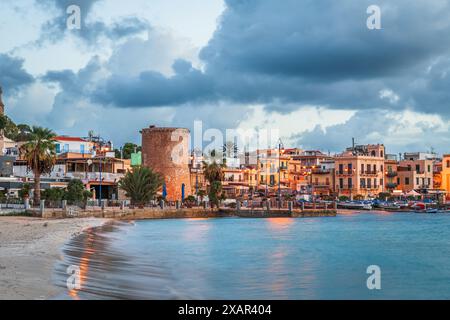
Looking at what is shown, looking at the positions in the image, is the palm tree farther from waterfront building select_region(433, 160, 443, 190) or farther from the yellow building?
waterfront building select_region(433, 160, 443, 190)

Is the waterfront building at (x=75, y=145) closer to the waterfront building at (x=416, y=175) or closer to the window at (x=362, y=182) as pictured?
the window at (x=362, y=182)

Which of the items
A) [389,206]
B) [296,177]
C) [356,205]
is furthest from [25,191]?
[296,177]

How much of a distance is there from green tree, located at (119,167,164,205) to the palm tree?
14.6 m

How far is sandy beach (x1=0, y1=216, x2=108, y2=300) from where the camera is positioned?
1512 centimetres

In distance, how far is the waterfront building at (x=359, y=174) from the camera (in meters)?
108

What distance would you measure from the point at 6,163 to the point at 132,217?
14.4 m

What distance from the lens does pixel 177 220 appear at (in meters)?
65.6

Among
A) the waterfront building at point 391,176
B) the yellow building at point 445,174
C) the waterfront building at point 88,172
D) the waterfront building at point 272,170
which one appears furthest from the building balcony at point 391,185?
the waterfront building at point 88,172

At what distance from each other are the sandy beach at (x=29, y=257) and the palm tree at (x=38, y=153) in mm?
11488

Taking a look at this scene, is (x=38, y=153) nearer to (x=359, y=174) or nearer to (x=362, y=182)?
(x=359, y=174)

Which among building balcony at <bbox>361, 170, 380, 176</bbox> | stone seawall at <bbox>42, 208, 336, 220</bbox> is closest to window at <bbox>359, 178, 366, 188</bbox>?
building balcony at <bbox>361, 170, 380, 176</bbox>

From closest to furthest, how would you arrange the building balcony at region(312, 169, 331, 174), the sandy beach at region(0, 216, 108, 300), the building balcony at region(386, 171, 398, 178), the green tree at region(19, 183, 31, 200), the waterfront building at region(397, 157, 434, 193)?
the sandy beach at region(0, 216, 108, 300) → the green tree at region(19, 183, 31, 200) → the building balcony at region(312, 169, 331, 174) → the building balcony at region(386, 171, 398, 178) → the waterfront building at region(397, 157, 434, 193)
